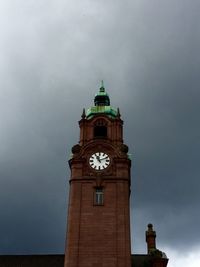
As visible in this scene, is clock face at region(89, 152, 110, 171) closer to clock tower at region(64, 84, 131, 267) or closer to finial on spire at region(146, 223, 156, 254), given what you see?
clock tower at region(64, 84, 131, 267)

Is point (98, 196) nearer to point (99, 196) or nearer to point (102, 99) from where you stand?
point (99, 196)

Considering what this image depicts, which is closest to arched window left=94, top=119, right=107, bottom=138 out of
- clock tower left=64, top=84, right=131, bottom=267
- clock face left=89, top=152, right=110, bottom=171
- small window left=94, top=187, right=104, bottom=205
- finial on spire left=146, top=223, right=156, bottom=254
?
clock tower left=64, top=84, right=131, bottom=267

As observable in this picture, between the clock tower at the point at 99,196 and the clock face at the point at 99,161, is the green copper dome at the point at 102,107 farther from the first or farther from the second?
the clock face at the point at 99,161

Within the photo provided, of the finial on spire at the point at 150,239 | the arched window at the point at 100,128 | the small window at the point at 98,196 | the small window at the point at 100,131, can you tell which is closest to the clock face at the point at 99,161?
the small window at the point at 98,196

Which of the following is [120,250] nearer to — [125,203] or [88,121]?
[125,203]

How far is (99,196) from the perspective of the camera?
47281 mm

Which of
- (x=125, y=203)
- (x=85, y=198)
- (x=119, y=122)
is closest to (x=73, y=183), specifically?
(x=85, y=198)

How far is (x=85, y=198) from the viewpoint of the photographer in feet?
154

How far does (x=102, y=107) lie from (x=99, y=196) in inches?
499

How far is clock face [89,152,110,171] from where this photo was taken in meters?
49.1

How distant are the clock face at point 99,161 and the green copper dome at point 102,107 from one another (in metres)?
6.17

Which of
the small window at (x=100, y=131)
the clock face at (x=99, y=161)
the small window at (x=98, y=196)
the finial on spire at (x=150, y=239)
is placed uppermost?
the small window at (x=100, y=131)

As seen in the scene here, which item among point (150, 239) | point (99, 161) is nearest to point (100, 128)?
point (99, 161)

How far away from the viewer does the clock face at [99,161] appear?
4908 cm
